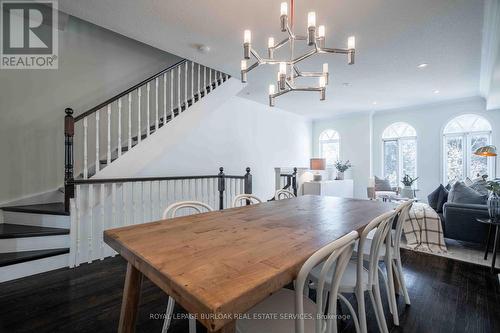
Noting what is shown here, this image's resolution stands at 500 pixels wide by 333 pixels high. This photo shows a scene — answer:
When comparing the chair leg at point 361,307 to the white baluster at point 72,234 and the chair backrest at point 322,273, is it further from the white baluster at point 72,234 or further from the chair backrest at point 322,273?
the white baluster at point 72,234

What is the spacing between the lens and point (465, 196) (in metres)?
3.32

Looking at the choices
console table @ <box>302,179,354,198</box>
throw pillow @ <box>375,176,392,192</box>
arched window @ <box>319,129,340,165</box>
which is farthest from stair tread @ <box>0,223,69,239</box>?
arched window @ <box>319,129,340,165</box>

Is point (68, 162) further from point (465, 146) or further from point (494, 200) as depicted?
point (465, 146)

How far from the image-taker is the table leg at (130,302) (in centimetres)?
126

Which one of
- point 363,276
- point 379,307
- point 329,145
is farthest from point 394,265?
point 329,145

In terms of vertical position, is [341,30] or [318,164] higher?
[341,30]

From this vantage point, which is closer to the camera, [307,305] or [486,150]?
[307,305]

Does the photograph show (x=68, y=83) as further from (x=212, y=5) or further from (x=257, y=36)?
(x=257, y=36)

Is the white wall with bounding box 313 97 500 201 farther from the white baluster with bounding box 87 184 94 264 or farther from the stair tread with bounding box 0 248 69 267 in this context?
the stair tread with bounding box 0 248 69 267

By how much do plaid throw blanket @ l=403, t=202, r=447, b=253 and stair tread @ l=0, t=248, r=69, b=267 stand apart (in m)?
4.24

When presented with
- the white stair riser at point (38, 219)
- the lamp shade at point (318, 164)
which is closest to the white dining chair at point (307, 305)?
the white stair riser at point (38, 219)

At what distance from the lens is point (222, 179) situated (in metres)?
3.91

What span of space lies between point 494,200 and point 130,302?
3716mm

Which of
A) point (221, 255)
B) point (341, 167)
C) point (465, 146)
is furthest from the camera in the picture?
point (341, 167)
